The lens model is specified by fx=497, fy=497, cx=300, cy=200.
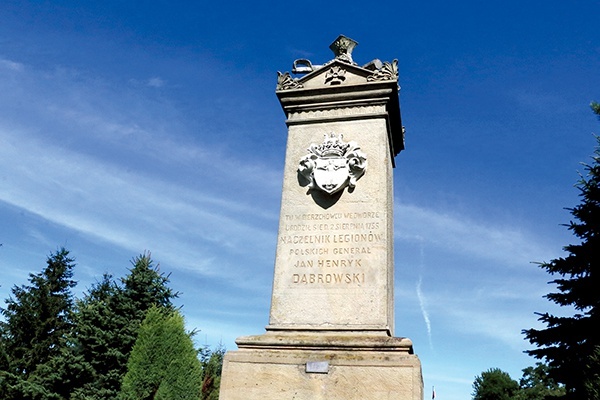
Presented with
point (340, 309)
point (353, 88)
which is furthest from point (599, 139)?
point (340, 309)

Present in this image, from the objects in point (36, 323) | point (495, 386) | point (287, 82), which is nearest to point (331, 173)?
point (287, 82)

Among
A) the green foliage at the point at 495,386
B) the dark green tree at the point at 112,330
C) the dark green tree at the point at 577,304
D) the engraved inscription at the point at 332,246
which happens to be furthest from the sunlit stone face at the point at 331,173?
the green foliage at the point at 495,386

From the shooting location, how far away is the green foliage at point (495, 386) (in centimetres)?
5278

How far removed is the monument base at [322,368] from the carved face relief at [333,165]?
2155mm

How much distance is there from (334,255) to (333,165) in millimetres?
1353

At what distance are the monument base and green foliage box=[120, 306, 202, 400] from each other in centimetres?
1405

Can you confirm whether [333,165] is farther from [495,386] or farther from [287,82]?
[495,386]

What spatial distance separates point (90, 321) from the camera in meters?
23.6

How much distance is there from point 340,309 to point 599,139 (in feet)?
61.3

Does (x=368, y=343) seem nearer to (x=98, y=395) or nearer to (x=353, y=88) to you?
(x=353, y=88)

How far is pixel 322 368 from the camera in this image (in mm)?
6055

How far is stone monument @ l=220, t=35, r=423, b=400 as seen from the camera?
6.02m

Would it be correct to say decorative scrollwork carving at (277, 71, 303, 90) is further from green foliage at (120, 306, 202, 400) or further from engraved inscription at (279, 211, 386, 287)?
green foliage at (120, 306, 202, 400)

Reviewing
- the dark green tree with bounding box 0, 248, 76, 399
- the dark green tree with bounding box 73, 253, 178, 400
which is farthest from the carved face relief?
the dark green tree with bounding box 0, 248, 76, 399
